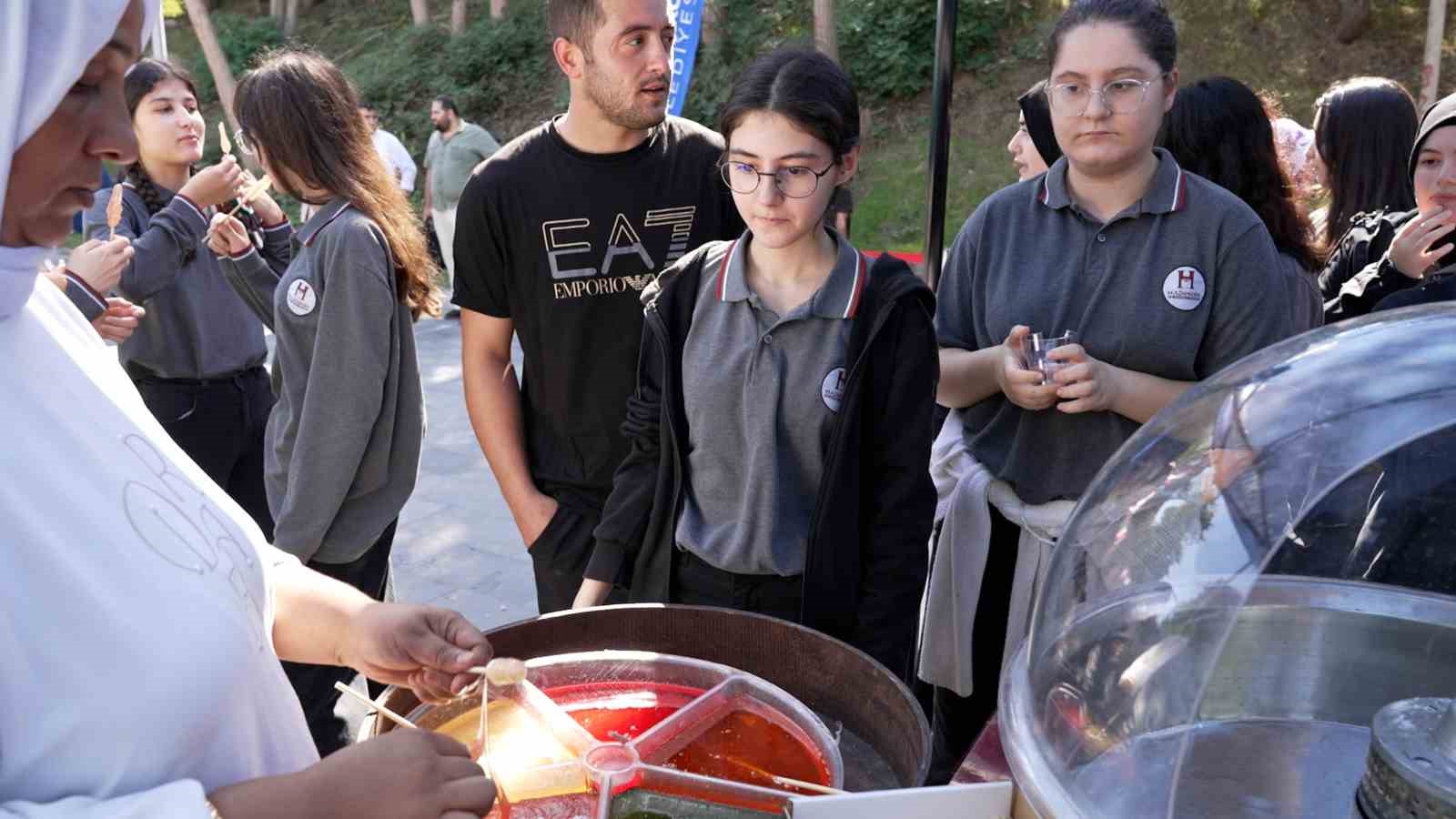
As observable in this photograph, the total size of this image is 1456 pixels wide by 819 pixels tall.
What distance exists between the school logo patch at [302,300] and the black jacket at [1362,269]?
2.63 m

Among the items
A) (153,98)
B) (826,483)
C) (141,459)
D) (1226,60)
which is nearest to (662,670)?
(826,483)

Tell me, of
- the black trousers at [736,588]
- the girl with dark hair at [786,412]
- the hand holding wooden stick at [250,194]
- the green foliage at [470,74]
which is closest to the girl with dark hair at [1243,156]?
the girl with dark hair at [786,412]

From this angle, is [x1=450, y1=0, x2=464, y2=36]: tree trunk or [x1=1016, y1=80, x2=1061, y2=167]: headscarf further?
[x1=450, y1=0, x2=464, y2=36]: tree trunk

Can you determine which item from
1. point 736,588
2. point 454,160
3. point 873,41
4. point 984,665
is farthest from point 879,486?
point 873,41

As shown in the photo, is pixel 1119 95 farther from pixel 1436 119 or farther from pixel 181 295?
pixel 181 295

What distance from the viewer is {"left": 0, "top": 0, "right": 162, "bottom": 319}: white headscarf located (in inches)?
33.5

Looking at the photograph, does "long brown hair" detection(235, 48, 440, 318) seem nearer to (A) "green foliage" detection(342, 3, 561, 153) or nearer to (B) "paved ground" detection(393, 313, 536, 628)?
(B) "paved ground" detection(393, 313, 536, 628)

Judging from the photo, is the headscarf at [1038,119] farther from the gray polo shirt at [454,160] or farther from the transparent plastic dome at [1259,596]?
the gray polo shirt at [454,160]

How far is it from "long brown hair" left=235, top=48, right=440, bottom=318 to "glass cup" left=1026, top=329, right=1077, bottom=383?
1631 mm

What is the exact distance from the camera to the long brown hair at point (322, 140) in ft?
9.20

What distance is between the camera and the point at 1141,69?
218cm

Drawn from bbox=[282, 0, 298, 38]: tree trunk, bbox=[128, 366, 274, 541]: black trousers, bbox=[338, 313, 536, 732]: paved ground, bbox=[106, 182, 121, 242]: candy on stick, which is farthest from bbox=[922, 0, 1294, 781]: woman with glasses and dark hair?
bbox=[282, 0, 298, 38]: tree trunk

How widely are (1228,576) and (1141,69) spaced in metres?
1.39

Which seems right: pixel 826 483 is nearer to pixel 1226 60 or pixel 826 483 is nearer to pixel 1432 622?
pixel 1432 622
